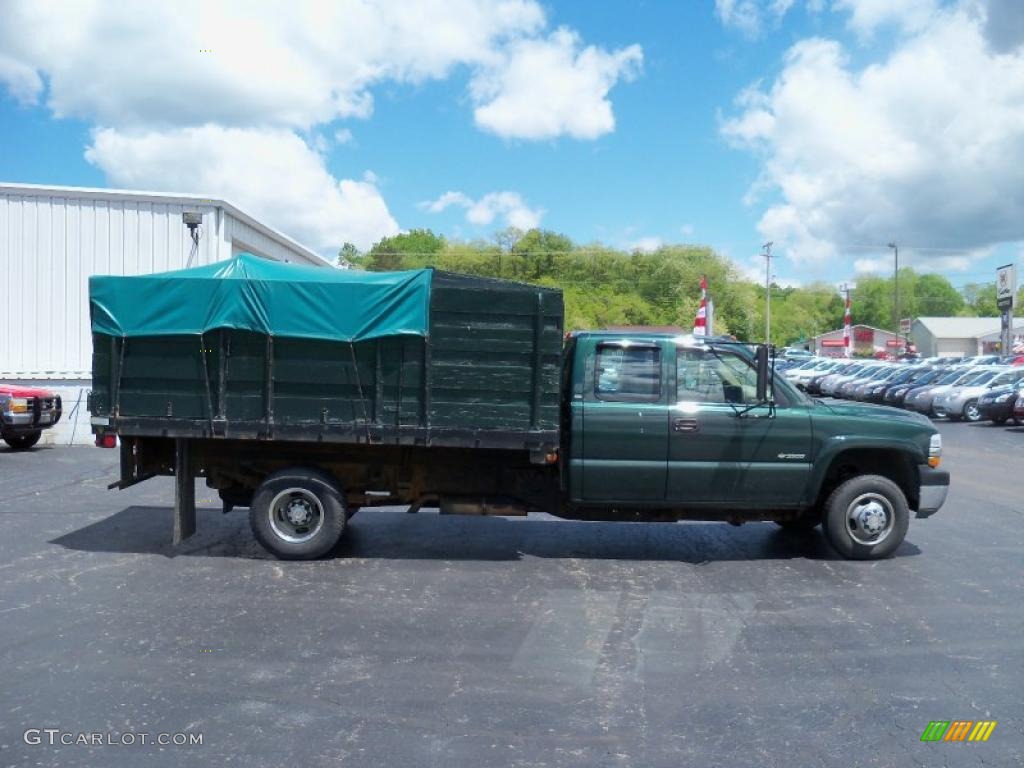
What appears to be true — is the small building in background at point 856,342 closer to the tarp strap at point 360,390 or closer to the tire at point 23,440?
the tire at point 23,440

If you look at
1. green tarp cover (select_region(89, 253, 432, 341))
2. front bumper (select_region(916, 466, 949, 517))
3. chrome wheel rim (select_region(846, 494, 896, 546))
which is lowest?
chrome wheel rim (select_region(846, 494, 896, 546))

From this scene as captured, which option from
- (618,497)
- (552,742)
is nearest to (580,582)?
(618,497)

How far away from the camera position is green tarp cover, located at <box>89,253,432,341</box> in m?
7.21

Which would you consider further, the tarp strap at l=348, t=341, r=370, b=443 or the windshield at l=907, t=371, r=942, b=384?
the windshield at l=907, t=371, r=942, b=384

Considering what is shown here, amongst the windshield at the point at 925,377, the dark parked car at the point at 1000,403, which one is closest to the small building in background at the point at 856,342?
the windshield at the point at 925,377

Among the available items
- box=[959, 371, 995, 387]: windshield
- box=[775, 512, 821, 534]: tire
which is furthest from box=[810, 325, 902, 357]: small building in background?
box=[775, 512, 821, 534]: tire

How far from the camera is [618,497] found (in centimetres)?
746

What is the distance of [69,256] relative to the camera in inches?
669

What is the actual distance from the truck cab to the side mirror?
4 centimetres

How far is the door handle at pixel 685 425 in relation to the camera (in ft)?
24.2

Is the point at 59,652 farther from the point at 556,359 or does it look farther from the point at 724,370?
the point at 724,370

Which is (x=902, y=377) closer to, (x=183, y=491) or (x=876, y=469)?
(x=876, y=469)

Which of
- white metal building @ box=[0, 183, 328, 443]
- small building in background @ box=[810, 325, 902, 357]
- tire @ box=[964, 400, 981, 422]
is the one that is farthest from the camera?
small building in background @ box=[810, 325, 902, 357]

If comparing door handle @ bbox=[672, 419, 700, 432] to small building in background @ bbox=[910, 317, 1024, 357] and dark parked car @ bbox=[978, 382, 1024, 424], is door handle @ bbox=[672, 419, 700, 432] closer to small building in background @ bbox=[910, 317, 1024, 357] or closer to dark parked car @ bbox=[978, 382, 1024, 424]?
dark parked car @ bbox=[978, 382, 1024, 424]
